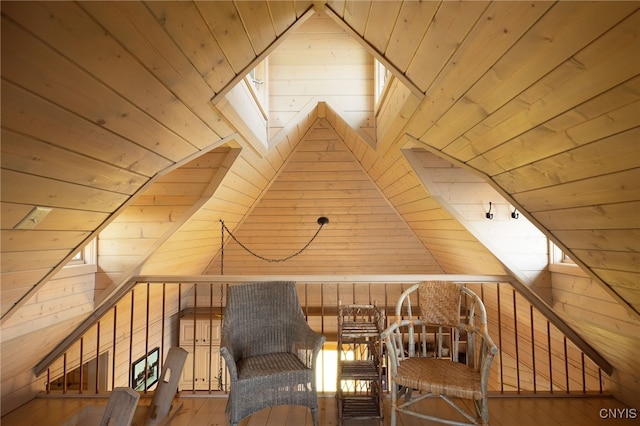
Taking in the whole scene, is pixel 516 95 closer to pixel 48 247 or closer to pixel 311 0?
pixel 311 0

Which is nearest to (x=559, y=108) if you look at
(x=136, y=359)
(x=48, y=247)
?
(x=48, y=247)

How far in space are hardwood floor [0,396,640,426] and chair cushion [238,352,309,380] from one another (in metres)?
0.42

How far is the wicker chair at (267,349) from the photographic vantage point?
187cm

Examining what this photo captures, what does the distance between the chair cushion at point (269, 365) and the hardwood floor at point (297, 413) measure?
1.39ft

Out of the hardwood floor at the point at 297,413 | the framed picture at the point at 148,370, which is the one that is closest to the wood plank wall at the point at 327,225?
the framed picture at the point at 148,370

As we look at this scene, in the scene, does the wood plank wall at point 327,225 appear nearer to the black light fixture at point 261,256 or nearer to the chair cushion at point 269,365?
the black light fixture at point 261,256

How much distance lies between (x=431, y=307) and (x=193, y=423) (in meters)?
1.68

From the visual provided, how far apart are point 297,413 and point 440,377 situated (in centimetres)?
103

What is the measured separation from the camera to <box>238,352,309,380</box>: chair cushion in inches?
75.7

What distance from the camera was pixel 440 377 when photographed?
72.7 inches

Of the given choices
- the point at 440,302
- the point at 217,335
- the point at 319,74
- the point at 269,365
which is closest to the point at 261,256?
the point at 217,335

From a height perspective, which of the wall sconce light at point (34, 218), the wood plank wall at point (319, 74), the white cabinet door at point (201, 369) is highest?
the wood plank wall at point (319, 74)

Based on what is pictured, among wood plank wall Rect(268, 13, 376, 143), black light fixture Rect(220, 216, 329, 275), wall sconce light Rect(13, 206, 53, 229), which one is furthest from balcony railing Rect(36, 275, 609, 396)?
wood plank wall Rect(268, 13, 376, 143)

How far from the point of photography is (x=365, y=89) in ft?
10.1
